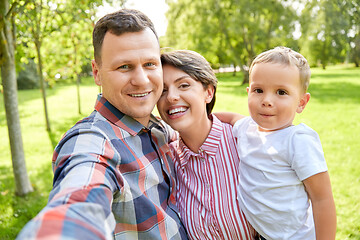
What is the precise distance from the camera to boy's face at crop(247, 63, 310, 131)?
182 cm

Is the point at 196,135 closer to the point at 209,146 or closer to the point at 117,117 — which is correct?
the point at 209,146

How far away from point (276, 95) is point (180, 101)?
2.10 feet

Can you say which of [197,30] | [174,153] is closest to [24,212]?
[174,153]

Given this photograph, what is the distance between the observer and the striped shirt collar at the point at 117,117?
1869 millimetres

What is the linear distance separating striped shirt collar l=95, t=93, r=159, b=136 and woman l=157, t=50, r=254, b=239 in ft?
0.99

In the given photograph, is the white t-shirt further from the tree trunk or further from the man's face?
the tree trunk

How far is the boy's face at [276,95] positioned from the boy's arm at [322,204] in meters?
0.39

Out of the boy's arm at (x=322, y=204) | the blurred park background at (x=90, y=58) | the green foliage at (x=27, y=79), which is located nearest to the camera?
the boy's arm at (x=322, y=204)

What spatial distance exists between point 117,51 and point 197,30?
931 inches

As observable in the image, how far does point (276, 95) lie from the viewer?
1.85m

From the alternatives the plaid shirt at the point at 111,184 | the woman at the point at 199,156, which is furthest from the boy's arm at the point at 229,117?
the plaid shirt at the point at 111,184

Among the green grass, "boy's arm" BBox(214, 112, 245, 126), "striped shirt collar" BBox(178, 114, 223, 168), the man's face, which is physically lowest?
the green grass

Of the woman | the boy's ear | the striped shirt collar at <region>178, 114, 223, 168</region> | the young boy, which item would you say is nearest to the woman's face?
the woman

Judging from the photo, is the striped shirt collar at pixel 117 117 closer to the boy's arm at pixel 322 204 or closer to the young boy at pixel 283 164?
the young boy at pixel 283 164
